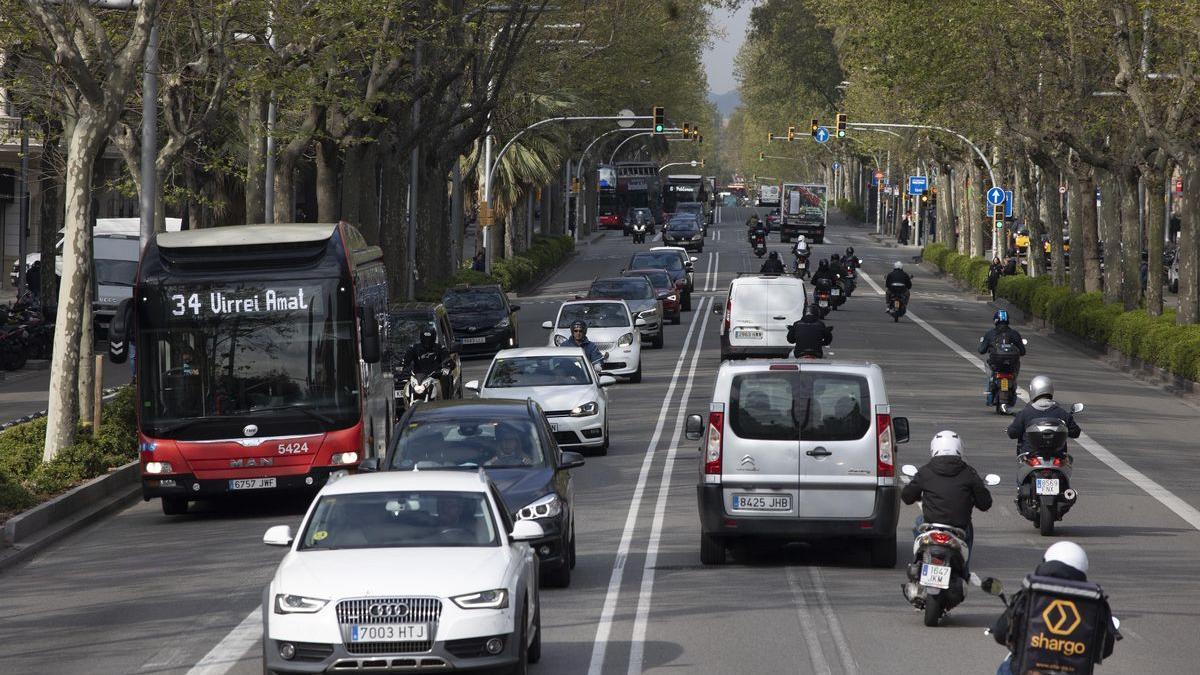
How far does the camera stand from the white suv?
14.4 m

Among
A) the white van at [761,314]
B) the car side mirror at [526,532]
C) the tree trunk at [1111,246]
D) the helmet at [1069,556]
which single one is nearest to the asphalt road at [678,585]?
the car side mirror at [526,532]

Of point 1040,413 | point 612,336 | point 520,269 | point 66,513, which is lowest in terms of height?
point 66,513

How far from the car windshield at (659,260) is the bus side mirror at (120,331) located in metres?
35.7

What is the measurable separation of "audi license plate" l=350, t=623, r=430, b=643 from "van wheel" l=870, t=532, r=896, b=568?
240 inches

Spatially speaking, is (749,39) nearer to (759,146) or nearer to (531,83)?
(531,83)

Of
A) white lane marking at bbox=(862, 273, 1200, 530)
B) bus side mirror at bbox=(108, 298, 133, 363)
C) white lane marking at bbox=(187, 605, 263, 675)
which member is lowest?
white lane marking at bbox=(862, 273, 1200, 530)

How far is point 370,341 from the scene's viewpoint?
18469 mm

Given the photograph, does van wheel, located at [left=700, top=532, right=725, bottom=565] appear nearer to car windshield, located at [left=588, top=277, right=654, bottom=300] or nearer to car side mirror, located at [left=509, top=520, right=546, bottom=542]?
car side mirror, located at [left=509, top=520, right=546, bottom=542]

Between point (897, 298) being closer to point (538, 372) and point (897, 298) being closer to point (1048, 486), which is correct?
point (538, 372)

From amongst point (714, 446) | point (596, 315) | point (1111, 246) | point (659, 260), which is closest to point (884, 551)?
point (714, 446)

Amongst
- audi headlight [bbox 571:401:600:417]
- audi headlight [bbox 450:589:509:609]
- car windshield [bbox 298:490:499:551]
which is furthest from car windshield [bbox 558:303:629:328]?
audi headlight [bbox 450:589:509:609]

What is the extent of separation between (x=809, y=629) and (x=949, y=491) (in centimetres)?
135

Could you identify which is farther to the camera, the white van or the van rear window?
the white van

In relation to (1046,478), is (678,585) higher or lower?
lower
